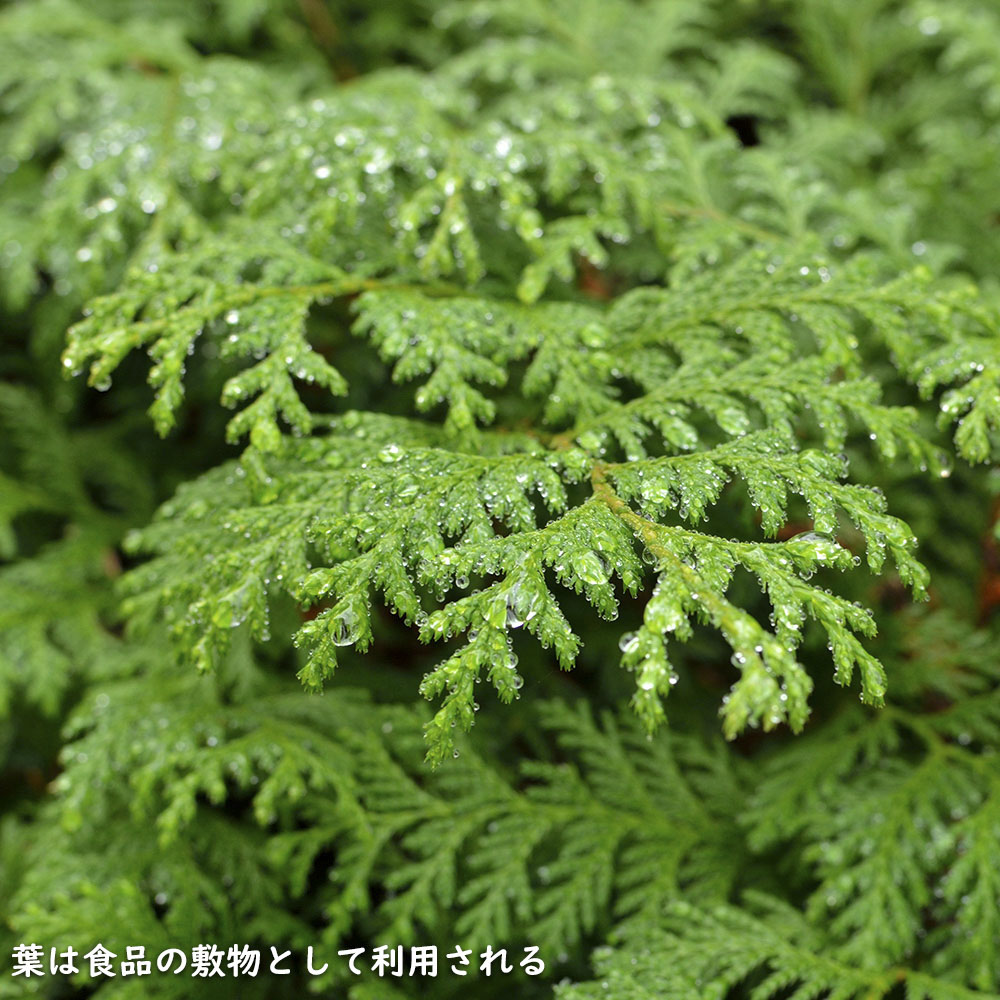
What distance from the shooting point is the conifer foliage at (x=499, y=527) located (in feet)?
4.56

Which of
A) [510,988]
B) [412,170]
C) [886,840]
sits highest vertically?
[412,170]

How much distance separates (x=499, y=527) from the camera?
1960 mm

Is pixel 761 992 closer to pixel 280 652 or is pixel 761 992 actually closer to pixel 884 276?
pixel 280 652

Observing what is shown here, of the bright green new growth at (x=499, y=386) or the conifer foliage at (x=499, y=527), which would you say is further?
the conifer foliage at (x=499, y=527)

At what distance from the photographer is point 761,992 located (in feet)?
4.96

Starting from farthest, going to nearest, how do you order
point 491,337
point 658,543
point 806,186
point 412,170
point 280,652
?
point 806,186
point 280,652
point 412,170
point 491,337
point 658,543

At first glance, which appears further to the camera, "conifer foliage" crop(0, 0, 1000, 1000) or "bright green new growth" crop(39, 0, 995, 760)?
"conifer foliage" crop(0, 0, 1000, 1000)

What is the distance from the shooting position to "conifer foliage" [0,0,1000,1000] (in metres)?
1.39

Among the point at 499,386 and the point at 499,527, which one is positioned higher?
the point at 499,386

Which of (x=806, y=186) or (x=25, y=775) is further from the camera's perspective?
(x=25, y=775)

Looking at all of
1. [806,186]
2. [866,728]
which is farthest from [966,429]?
[806,186]

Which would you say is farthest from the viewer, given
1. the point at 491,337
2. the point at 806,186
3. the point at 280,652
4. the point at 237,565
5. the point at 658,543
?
the point at 806,186

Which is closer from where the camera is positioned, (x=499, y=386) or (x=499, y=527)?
(x=499, y=386)

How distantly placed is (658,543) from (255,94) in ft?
5.24
